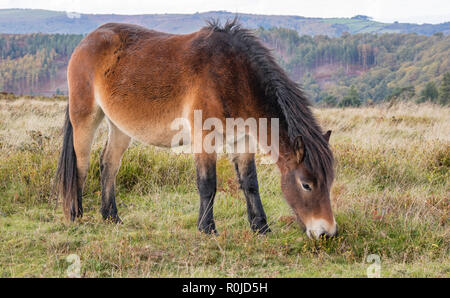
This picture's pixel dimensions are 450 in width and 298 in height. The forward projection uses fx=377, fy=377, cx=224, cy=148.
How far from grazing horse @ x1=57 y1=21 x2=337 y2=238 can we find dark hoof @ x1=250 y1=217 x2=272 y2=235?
0.01m

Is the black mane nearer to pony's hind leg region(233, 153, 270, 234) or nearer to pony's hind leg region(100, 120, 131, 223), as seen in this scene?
pony's hind leg region(233, 153, 270, 234)

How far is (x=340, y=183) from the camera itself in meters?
5.81

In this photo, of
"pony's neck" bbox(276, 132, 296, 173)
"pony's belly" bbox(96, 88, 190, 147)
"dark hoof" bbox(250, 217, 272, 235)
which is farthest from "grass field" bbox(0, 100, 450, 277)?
"pony's belly" bbox(96, 88, 190, 147)

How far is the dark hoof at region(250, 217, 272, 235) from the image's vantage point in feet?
15.0

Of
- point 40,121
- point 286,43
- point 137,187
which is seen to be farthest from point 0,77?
point 137,187

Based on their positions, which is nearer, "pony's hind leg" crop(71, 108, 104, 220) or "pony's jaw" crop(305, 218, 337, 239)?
"pony's jaw" crop(305, 218, 337, 239)

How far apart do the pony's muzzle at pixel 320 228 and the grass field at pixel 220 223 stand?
15 centimetres

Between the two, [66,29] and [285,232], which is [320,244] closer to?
[285,232]

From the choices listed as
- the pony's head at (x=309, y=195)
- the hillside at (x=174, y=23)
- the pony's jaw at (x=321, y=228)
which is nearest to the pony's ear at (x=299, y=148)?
the pony's head at (x=309, y=195)

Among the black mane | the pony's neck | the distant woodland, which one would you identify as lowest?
the distant woodland

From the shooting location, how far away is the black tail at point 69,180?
507 cm

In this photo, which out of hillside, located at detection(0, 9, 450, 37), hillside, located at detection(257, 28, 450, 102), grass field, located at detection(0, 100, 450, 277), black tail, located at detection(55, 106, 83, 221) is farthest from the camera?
hillside, located at detection(0, 9, 450, 37)

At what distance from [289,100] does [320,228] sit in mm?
1370

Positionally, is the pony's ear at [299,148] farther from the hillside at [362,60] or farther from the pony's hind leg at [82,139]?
the hillside at [362,60]
